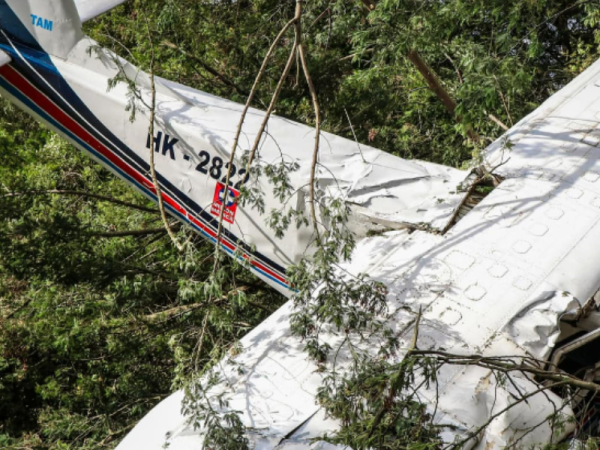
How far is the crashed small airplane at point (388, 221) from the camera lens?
367cm

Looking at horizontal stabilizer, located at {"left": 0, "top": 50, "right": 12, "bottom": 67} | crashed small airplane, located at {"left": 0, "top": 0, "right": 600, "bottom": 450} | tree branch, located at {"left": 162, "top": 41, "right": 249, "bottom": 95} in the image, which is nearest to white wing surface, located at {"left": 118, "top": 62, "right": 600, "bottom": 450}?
crashed small airplane, located at {"left": 0, "top": 0, "right": 600, "bottom": 450}

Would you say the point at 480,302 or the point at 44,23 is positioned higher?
the point at 44,23

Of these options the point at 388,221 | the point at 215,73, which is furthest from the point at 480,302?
the point at 215,73

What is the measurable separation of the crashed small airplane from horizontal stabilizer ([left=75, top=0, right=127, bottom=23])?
2 centimetres

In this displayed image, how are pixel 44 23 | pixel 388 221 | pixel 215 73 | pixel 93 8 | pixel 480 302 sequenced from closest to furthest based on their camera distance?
pixel 480 302 < pixel 388 221 < pixel 44 23 < pixel 93 8 < pixel 215 73

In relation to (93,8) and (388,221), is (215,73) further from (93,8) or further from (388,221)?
(388,221)

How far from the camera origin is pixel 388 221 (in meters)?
4.96

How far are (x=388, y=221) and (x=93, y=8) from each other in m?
3.56

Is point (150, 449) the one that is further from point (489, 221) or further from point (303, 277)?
point (489, 221)

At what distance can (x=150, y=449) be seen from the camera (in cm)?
349

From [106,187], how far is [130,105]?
3688 mm

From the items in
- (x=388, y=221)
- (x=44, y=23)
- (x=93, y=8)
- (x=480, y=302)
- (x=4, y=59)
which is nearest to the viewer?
(x=480, y=302)

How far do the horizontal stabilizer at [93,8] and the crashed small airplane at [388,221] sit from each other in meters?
0.02

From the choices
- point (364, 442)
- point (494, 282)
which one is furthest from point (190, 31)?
point (364, 442)
